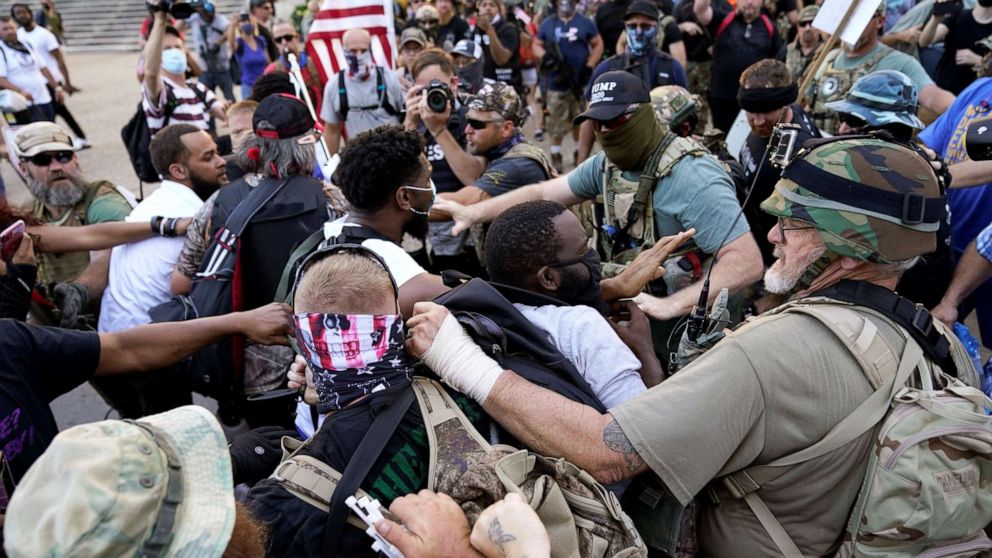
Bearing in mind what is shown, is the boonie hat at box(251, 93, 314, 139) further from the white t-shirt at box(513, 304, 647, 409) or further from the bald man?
the bald man

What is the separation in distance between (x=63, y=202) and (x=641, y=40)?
5.22m

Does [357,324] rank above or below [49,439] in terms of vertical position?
above

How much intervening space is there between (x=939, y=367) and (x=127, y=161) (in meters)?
11.9

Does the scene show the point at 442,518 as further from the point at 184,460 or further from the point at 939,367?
the point at 939,367

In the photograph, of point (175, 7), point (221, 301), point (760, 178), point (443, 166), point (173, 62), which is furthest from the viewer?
point (173, 62)

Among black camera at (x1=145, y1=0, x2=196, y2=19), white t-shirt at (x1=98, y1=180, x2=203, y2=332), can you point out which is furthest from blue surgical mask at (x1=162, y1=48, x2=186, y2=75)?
white t-shirt at (x1=98, y1=180, x2=203, y2=332)

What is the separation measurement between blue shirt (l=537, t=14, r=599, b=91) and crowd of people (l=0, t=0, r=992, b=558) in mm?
5120

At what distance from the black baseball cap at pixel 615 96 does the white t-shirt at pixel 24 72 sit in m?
9.53

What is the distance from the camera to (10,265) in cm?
310

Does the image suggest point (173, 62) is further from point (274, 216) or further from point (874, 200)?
point (874, 200)

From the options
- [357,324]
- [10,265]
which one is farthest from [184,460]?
[10,265]

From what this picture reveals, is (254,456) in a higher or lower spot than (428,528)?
lower

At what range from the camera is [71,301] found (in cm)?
378

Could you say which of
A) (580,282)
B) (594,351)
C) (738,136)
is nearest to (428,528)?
(594,351)
